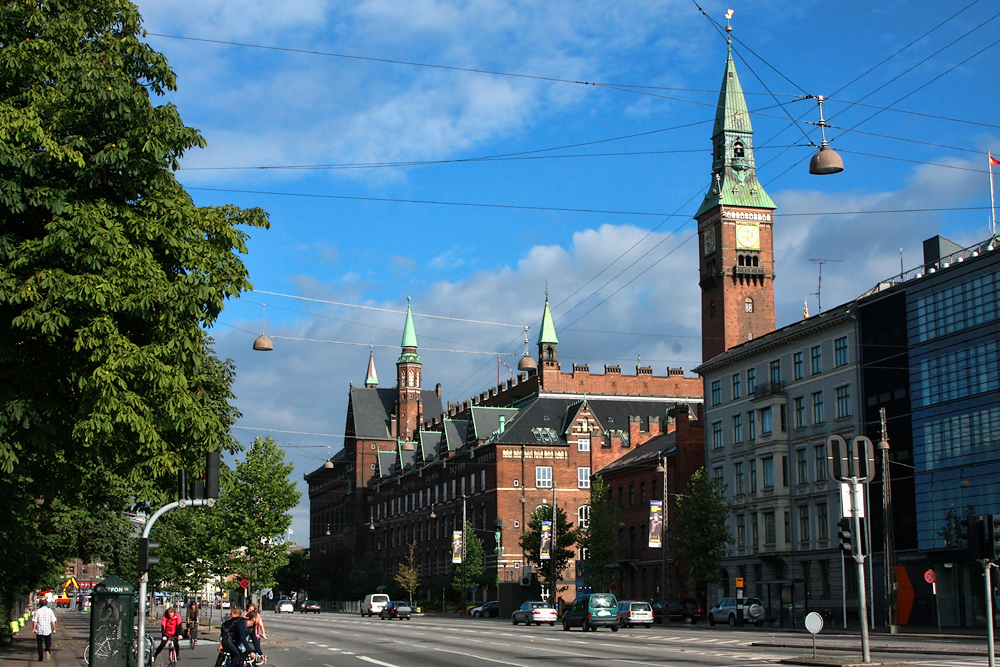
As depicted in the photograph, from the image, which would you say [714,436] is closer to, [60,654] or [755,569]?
[755,569]

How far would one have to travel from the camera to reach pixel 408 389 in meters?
174

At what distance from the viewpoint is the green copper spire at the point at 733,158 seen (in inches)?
4077

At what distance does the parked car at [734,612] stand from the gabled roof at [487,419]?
55265 millimetres

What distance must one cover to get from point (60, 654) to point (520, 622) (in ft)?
105

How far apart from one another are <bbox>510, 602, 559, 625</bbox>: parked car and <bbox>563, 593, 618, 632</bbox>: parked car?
11936mm

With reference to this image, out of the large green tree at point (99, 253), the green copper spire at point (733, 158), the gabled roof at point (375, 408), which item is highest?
the green copper spire at point (733, 158)

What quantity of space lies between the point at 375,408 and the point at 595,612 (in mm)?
129002

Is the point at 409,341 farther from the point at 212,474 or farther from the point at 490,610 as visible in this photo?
the point at 212,474

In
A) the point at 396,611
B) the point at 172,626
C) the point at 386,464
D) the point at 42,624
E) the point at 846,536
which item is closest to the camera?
the point at 846,536

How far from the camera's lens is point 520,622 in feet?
212

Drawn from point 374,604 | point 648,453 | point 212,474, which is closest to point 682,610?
point 648,453

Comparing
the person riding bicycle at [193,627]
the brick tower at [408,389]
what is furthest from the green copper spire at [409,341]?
the person riding bicycle at [193,627]

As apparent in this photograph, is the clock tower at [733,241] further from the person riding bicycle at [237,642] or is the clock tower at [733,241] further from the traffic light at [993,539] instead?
the person riding bicycle at [237,642]

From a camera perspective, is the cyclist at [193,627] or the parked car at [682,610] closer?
the cyclist at [193,627]
